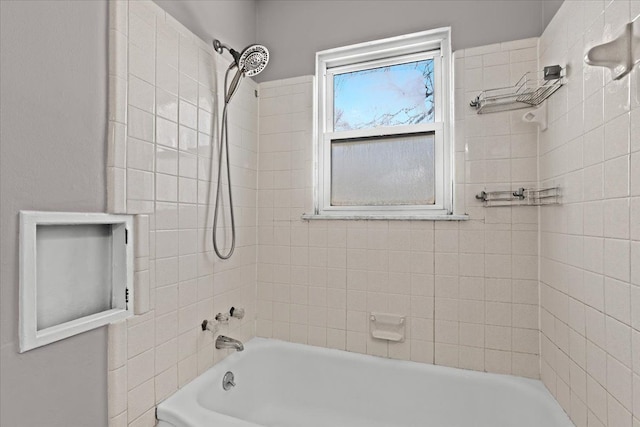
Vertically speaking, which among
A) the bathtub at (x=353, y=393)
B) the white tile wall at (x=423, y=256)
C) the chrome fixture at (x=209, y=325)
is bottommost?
the bathtub at (x=353, y=393)

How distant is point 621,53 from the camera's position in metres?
0.93

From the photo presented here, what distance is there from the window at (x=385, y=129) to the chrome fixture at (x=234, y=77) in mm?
507

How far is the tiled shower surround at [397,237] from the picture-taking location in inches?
41.9

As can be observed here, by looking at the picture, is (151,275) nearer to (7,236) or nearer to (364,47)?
(7,236)

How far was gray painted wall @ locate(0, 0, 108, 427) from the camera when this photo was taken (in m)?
0.91

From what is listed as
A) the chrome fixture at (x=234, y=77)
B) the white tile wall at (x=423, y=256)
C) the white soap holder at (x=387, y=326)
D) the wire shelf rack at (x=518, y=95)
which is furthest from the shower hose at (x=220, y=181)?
the wire shelf rack at (x=518, y=95)

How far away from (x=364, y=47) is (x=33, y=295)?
1.93 m

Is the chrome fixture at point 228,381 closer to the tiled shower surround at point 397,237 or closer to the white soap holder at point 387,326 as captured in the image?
the tiled shower surround at point 397,237

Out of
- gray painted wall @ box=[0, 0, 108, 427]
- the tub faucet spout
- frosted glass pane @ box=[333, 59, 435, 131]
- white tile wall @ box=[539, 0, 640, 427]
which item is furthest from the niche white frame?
white tile wall @ box=[539, 0, 640, 427]

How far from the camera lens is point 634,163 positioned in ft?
2.98

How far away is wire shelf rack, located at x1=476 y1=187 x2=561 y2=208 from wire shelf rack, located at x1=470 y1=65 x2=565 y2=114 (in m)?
0.41

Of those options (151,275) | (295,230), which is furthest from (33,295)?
(295,230)

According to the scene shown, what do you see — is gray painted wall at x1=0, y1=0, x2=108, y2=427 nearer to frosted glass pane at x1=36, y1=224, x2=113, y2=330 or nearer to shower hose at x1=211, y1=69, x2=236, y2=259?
frosted glass pane at x1=36, y1=224, x2=113, y2=330

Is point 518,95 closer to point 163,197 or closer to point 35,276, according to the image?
point 163,197
